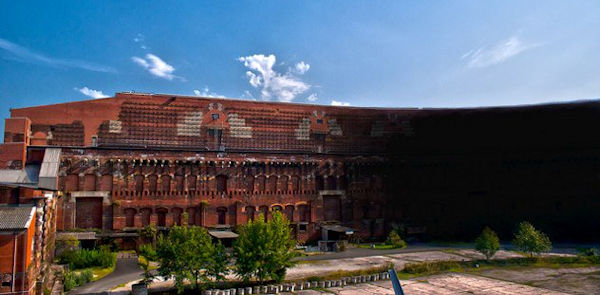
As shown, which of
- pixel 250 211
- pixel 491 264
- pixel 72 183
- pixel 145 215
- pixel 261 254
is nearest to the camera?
pixel 261 254

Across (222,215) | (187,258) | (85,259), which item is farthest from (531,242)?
(85,259)

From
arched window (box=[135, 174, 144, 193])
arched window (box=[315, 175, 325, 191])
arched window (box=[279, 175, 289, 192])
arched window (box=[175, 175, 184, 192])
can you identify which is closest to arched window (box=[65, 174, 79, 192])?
arched window (box=[135, 174, 144, 193])

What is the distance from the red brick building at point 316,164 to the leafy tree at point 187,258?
15979 mm

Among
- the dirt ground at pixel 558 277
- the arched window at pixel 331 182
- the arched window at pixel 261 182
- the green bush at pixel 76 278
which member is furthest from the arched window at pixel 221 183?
the dirt ground at pixel 558 277

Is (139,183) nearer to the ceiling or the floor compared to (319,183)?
nearer to the ceiling

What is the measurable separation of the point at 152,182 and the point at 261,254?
1977 cm

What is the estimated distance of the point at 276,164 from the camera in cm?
4759

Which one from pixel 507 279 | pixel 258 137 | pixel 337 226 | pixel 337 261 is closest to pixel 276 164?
pixel 258 137

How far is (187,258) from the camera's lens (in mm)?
26078

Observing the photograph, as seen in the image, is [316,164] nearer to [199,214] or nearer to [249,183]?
[249,183]

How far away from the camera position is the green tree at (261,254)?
27297 millimetres

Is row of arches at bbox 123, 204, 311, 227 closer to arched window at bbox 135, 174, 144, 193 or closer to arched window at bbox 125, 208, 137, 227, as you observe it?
arched window at bbox 125, 208, 137, 227

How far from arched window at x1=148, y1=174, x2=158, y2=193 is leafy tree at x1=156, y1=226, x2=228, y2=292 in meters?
16.0

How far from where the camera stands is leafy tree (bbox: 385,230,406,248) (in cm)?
4622
